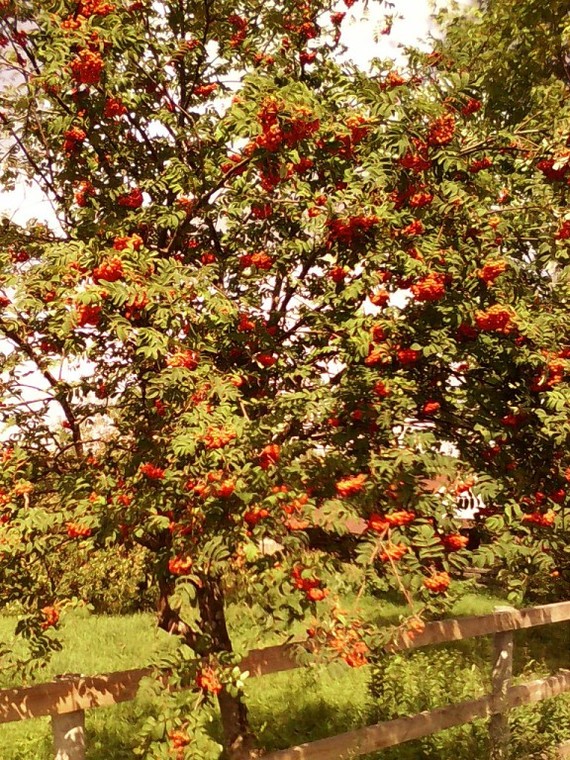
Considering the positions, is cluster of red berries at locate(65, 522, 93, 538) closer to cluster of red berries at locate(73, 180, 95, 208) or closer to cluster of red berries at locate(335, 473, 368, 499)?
cluster of red berries at locate(335, 473, 368, 499)

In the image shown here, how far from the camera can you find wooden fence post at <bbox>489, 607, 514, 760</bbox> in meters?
4.67

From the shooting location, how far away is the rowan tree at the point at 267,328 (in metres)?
2.99

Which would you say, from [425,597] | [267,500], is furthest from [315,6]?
[425,597]

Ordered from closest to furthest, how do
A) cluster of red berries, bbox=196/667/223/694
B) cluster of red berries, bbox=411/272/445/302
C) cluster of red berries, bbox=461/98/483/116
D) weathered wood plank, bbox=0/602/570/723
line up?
cluster of red berries, bbox=196/667/223/694 < weathered wood plank, bbox=0/602/570/723 < cluster of red berries, bbox=411/272/445/302 < cluster of red berries, bbox=461/98/483/116

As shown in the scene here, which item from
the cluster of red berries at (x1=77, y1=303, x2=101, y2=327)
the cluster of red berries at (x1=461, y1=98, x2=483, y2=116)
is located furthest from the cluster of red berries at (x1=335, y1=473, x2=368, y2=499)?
the cluster of red berries at (x1=461, y1=98, x2=483, y2=116)

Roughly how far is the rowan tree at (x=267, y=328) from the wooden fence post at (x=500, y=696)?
1287 mm

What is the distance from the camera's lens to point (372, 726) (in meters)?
4.03

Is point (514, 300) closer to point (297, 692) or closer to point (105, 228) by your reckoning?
point (105, 228)

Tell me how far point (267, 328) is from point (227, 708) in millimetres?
2482

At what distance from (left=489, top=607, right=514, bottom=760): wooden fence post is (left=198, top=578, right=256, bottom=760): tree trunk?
1.71m

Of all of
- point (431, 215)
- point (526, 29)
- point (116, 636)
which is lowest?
point (116, 636)

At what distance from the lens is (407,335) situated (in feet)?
12.4

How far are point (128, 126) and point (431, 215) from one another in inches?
74.7

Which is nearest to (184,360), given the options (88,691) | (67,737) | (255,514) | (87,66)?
(255,514)
